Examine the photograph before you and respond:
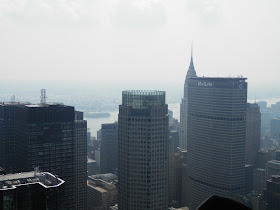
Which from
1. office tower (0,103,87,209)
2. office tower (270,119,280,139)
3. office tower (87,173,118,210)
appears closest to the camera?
office tower (0,103,87,209)

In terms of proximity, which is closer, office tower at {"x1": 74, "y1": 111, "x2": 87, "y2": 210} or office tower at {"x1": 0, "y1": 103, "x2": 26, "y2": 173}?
office tower at {"x1": 0, "y1": 103, "x2": 26, "y2": 173}

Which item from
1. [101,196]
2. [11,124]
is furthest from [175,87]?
[11,124]

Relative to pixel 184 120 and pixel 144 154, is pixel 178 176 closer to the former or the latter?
pixel 184 120

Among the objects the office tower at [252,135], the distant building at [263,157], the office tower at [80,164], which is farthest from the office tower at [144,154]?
the office tower at [252,135]

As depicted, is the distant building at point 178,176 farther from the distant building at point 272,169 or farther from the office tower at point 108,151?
the distant building at point 272,169

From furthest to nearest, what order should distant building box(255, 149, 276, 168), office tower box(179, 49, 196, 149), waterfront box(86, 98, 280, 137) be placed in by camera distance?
1. waterfront box(86, 98, 280, 137)
2. office tower box(179, 49, 196, 149)
3. distant building box(255, 149, 276, 168)

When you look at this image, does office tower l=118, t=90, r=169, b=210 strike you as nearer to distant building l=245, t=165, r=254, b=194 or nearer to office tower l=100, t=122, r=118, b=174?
distant building l=245, t=165, r=254, b=194

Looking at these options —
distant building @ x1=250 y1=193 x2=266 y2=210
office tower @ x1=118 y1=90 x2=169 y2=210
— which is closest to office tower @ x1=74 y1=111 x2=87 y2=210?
office tower @ x1=118 y1=90 x2=169 y2=210
